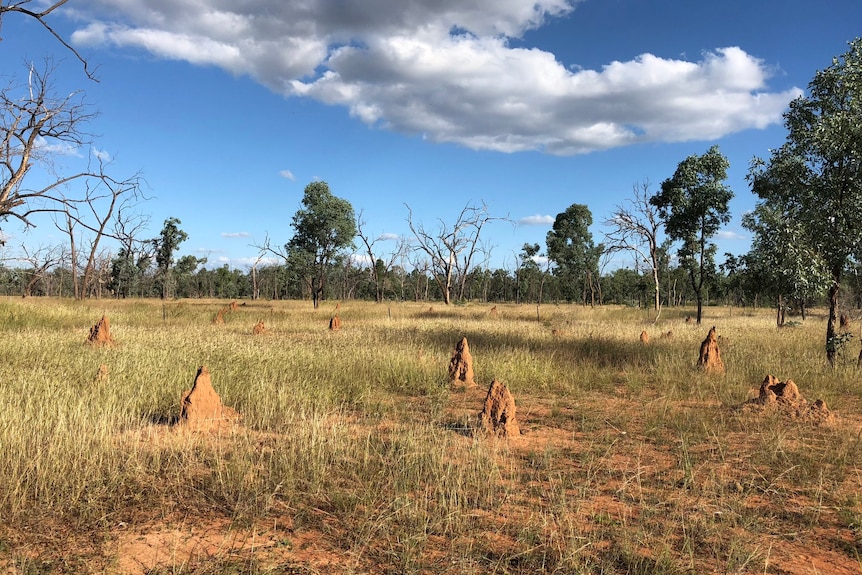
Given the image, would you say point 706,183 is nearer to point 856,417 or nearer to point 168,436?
point 856,417

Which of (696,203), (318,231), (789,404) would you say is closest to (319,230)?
(318,231)

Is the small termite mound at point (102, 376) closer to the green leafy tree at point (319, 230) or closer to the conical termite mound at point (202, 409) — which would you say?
the conical termite mound at point (202, 409)

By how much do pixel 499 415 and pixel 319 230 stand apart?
3042 cm

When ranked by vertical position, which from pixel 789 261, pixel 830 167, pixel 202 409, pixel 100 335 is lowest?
pixel 202 409

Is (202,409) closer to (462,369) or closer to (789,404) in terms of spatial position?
(462,369)

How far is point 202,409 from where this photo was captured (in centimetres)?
574

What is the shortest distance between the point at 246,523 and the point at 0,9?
6.00 metres

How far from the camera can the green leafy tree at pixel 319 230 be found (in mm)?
34062

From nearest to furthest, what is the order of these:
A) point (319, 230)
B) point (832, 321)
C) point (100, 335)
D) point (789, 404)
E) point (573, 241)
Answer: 1. point (789, 404)
2. point (832, 321)
3. point (100, 335)
4. point (319, 230)
5. point (573, 241)

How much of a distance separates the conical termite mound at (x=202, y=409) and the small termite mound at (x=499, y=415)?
3169mm

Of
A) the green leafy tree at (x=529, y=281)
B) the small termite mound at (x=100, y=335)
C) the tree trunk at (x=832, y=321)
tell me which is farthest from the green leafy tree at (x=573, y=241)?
the small termite mound at (x=100, y=335)

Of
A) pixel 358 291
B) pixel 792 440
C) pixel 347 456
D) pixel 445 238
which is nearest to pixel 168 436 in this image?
pixel 347 456

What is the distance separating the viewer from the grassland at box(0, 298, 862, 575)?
3.07 meters

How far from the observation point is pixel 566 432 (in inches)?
236
